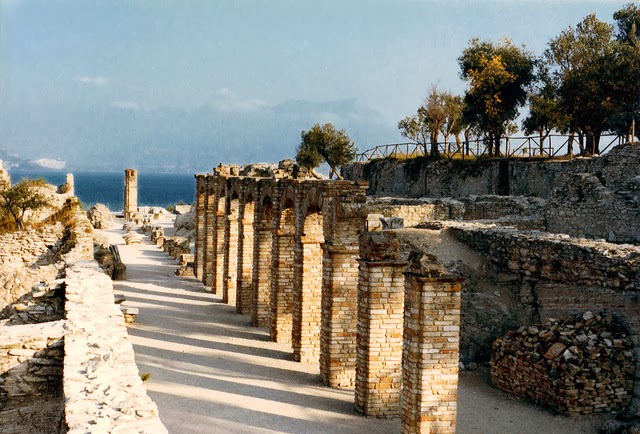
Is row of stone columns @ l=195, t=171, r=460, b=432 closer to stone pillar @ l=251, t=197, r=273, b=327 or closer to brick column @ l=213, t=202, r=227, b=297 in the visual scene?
stone pillar @ l=251, t=197, r=273, b=327

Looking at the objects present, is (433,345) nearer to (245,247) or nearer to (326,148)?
(245,247)

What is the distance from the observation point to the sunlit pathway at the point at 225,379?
10867 millimetres

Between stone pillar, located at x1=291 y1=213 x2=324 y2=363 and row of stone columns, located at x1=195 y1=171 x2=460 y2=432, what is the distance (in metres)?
0.02

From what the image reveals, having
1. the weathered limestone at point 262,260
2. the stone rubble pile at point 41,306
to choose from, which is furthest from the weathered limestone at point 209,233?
the stone rubble pile at point 41,306

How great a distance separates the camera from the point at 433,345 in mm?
9438

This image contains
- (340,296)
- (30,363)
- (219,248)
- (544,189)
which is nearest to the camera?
(30,363)

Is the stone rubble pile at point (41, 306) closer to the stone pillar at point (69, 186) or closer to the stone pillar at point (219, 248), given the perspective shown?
the stone pillar at point (219, 248)

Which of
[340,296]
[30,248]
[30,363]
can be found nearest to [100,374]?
[30,363]

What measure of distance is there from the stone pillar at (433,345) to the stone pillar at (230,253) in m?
12.8

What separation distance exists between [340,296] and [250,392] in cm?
245

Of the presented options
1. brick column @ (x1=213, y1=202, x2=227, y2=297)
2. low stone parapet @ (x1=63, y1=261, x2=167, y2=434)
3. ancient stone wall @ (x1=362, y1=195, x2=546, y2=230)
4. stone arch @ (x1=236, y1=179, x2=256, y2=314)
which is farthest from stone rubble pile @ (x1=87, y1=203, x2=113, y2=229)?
low stone parapet @ (x1=63, y1=261, x2=167, y2=434)

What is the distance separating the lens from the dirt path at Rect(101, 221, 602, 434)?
429 inches

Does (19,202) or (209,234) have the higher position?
(19,202)

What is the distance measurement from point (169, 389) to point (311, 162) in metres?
44.0
